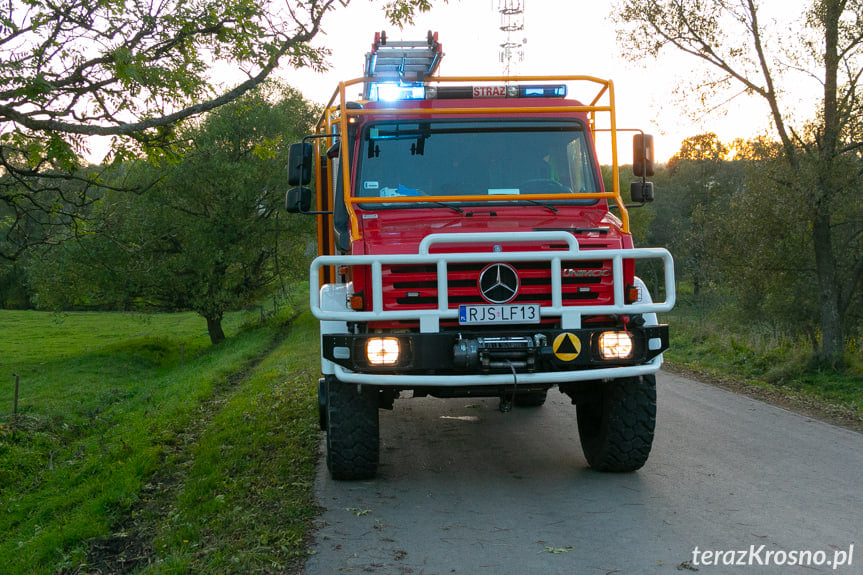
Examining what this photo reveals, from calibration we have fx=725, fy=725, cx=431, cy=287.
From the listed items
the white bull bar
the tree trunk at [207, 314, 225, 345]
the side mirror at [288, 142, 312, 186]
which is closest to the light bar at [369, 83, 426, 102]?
the side mirror at [288, 142, 312, 186]

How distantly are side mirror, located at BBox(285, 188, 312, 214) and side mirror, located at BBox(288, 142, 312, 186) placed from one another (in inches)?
2.6

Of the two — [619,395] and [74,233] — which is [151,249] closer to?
[74,233]

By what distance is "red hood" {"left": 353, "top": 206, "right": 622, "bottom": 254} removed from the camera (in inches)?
209

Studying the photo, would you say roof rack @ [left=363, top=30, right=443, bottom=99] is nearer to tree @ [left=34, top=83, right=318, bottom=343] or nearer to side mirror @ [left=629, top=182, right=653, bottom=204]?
side mirror @ [left=629, top=182, right=653, bottom=204]

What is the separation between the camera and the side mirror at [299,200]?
6.07 metres

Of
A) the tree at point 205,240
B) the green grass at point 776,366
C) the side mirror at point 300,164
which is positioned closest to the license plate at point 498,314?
the side mirror at point 300,164

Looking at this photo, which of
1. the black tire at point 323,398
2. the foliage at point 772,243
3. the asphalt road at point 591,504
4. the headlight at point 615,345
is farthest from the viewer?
the foliage at point 772,243

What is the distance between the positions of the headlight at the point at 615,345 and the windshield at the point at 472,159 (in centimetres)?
136

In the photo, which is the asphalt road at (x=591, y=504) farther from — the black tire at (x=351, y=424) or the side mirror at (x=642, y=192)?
the side mirror at (x=642, y=192)

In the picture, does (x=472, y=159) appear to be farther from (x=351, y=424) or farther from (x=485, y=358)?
(x=351, y=424)

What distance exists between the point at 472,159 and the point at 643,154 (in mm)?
1530

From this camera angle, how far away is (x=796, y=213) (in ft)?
40.6

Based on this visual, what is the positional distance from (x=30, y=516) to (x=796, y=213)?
11.9m

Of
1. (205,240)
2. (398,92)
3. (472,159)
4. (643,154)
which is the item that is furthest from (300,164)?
(205,240)
